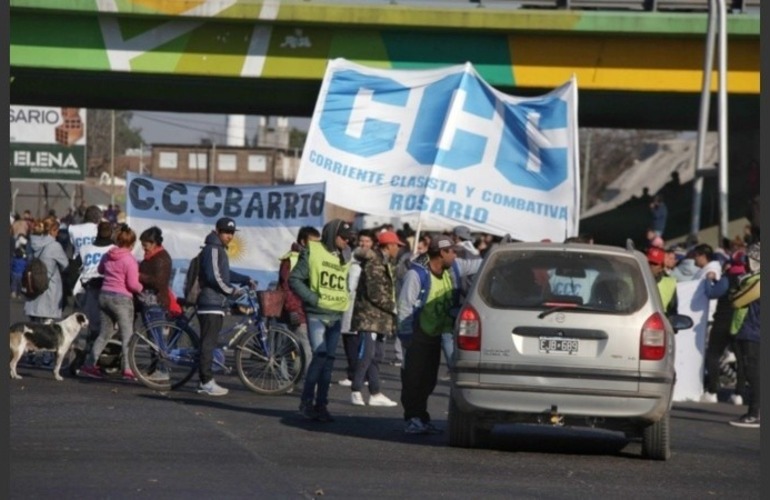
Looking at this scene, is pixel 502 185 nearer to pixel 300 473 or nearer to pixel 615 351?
pixel 615 351

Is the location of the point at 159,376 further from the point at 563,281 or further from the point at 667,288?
the point at 563,281

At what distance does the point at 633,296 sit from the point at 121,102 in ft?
104

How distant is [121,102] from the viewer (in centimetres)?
4384

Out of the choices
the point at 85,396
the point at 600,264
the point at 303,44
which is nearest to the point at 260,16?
the point at 303,44

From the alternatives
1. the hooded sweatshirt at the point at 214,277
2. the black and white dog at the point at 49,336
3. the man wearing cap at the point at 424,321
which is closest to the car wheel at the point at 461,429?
the man wearing cap at the point at 424,321

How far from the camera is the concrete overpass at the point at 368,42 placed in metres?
36.3

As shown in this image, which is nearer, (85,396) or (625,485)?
(625,485)

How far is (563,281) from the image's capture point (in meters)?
13.7

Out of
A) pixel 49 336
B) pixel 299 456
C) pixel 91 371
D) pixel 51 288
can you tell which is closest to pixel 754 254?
pixel 91 371

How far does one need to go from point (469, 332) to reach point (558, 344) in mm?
650

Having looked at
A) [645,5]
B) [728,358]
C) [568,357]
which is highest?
[645,5]

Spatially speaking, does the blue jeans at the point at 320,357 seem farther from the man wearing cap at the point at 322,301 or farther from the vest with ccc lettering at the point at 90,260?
the vest with ccc lettering at the point at 90,260

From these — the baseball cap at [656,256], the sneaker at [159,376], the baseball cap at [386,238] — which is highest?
the baseball cap at [386,238]

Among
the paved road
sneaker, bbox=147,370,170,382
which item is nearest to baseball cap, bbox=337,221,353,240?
the paved road
